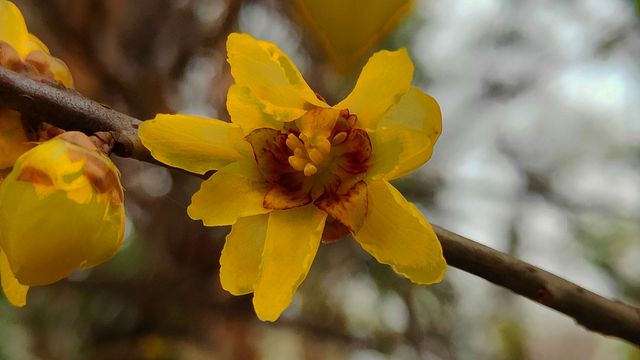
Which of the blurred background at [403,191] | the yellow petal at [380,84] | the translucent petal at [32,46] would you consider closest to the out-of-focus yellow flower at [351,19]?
the yellow petal at [380,84]

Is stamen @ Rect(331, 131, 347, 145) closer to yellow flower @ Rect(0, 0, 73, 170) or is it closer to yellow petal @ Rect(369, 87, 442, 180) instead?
yellow petal @ Rect(369, 87, 442, 180)

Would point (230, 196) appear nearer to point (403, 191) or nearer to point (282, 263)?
point (282, 263)

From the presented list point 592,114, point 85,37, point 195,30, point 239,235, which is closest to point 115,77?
point 85,37

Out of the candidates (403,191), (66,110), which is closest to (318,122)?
(66,110)

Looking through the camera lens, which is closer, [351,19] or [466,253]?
[351,19]

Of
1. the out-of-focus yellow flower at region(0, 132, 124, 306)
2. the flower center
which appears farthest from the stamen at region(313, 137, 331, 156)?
the out-of-focus yellow flower at region(0, 132, 124, 306)

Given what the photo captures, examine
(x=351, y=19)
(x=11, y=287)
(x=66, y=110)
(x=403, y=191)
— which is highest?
(x=351, y=19)
